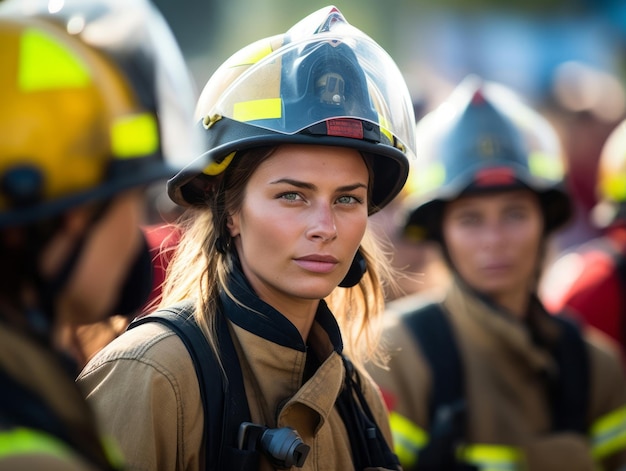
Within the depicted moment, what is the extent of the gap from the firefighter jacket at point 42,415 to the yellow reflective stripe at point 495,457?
2.50 meters

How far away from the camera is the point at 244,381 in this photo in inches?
105

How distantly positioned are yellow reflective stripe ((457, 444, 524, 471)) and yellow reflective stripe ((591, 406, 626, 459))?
1.29 ft

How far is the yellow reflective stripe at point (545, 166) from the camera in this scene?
4605 mm

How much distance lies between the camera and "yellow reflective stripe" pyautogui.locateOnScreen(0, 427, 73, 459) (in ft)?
5.02

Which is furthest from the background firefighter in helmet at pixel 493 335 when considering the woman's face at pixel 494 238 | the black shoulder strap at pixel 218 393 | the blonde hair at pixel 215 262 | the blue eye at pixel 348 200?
the black shoulder strap at pixel 218 393

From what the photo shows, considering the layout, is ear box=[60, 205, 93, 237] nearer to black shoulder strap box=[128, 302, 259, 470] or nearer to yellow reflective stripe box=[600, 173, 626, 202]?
black shoulder strap box=[128, 302, 259, 470]

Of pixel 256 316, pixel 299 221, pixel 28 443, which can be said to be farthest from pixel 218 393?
pixel 28 443

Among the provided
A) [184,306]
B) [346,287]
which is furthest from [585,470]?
[184,306]

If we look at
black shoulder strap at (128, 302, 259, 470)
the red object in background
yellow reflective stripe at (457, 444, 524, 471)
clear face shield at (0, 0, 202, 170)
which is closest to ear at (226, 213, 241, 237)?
black shoulder strap at (128, 302, 259, 470)

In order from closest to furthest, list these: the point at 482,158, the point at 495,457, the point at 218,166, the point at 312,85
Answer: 1. the point at 312,85
2. the point at 218,166
3. the point at 495,457
4. the point at 482,158

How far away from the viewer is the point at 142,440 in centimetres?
240

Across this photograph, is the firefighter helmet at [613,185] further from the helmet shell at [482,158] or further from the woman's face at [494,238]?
the woman's face at [494,238]

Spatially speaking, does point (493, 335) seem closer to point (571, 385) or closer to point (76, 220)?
point (571, 385)

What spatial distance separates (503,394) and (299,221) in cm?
191
